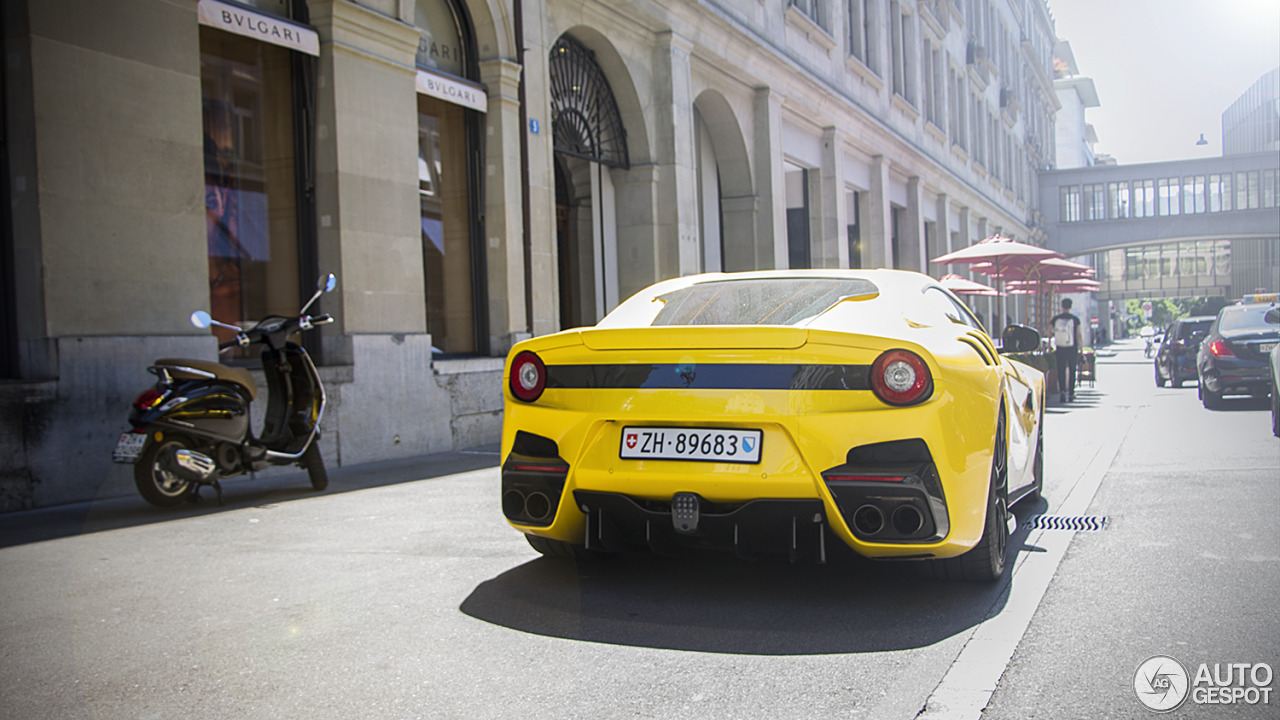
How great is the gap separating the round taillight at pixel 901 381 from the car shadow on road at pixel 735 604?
2.13 feet

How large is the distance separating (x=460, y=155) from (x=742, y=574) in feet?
26.9

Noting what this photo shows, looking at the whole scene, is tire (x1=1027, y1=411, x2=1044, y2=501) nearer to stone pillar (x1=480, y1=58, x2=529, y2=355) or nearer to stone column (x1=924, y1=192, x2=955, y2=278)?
stone pillar (x1=480, y1=58, x2=529, y2=355)

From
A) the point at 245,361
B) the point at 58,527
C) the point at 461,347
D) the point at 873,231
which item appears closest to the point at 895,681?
the point at 58,527

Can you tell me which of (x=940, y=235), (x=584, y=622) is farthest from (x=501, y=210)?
(x=940, y=235)

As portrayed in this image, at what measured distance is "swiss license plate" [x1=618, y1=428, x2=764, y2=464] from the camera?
11.8 ft

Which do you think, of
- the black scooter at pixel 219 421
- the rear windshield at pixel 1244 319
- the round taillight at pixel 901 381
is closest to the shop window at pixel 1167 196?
the rear windshield at pixel 1244 319

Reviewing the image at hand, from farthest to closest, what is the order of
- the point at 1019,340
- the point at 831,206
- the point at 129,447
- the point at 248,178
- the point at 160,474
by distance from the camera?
the point at 831,206 < the point at 248,178 < the point at 160,474 < the point at 129,447 < the point at 1019,340

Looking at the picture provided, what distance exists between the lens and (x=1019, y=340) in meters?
5.85

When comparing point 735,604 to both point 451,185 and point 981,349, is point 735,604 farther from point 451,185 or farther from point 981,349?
point 451,185

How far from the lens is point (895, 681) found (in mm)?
2967

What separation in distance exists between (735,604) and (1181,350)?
1782cm

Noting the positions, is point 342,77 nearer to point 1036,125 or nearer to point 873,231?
point 873,231

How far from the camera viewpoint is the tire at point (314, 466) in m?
7.33

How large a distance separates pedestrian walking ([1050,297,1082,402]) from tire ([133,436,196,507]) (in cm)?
1396
